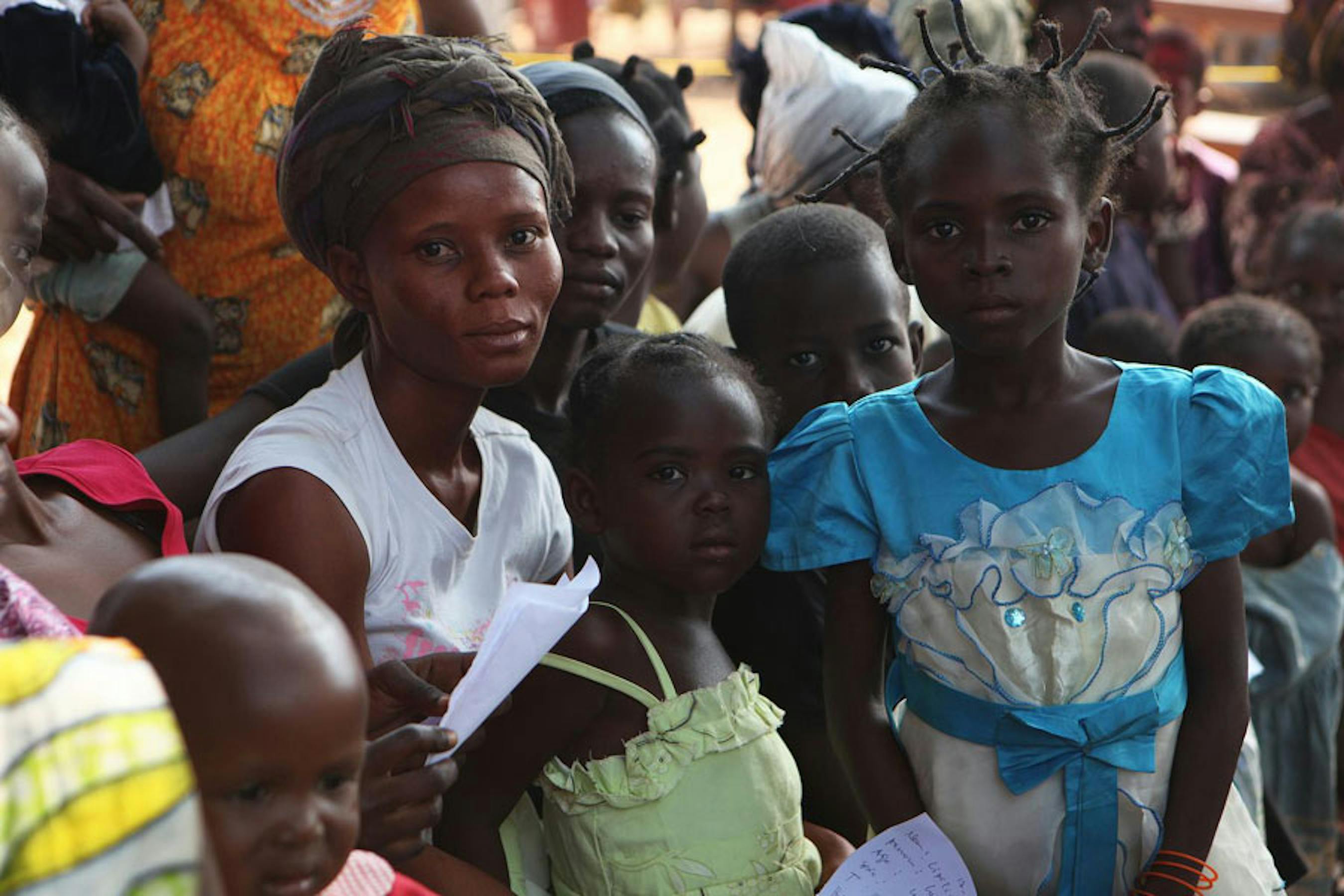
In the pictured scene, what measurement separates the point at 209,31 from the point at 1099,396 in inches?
75.7

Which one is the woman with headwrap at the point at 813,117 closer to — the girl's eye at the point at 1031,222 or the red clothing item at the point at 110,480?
the girl's eye at the point at 1031,222

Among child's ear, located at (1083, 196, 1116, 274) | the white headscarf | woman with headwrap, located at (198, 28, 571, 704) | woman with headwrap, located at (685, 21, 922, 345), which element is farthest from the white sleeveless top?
the white headscarf

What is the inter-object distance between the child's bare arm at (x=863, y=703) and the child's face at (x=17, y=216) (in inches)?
49.0

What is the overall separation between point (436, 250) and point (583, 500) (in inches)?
19.9

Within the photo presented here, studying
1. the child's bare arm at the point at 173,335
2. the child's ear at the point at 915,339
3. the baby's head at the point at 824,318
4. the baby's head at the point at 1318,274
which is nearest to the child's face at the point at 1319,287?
the baby's head at the point at 1318,274

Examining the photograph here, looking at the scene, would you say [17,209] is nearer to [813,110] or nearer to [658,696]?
[658,696]

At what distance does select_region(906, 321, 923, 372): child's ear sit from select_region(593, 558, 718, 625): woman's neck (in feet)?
2.79

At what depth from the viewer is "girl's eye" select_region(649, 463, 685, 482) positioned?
2.32 meters

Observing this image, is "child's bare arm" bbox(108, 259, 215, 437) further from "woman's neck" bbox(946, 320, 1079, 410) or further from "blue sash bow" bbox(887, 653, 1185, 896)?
"blue sash bow" bbox(887, 653, 1185, 896)

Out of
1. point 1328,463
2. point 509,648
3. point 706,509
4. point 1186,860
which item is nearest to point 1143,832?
point 1186,860

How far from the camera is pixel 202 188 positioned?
9.76 feet

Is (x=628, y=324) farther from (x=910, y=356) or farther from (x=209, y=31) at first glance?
(x=209, y=31)

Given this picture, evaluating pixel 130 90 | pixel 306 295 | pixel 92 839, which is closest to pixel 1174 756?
pixel 92 839

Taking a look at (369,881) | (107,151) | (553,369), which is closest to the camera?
(369,881)
